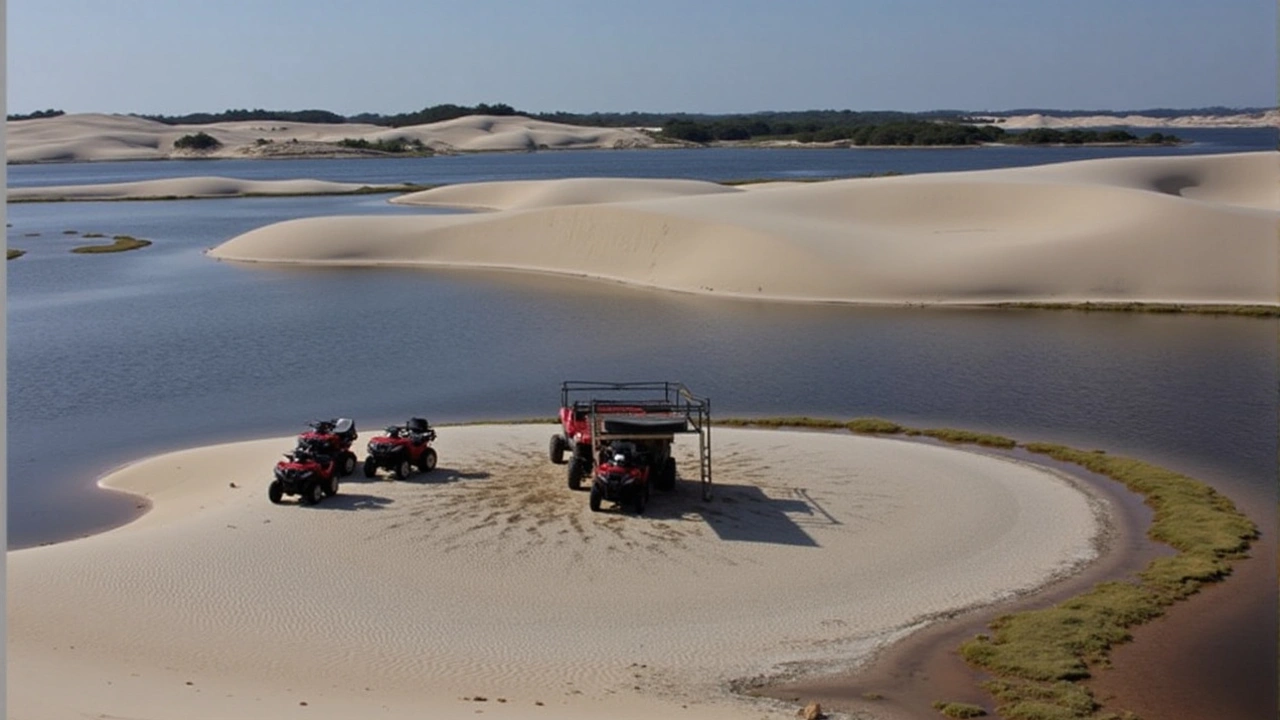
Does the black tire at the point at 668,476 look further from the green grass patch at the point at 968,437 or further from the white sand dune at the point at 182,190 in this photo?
the white sand dune at the point at 182,190

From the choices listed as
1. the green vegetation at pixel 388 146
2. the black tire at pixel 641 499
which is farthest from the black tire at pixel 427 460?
the green vegetation at pixel 388 146

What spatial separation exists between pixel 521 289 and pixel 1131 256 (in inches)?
740

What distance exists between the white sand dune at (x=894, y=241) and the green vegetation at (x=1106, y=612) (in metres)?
21.0

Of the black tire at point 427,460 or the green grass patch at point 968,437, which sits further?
the green grass patch at point 968,437

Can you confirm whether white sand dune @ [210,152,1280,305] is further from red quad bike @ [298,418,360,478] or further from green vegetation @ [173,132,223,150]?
green vegetation @ [173,132,223,150]

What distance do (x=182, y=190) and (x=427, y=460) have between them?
81610 mm

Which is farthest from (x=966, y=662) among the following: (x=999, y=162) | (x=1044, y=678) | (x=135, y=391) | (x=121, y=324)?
(x=999, y=162)

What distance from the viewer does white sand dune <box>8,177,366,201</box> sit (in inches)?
3556

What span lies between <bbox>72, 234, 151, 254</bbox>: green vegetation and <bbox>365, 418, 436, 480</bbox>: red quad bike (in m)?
41.0

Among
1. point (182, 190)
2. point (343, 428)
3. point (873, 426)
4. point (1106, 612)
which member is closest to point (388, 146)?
point (182, 190)

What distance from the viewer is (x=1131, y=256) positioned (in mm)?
40375

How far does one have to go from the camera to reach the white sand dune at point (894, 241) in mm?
38812

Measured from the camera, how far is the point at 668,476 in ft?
54.2

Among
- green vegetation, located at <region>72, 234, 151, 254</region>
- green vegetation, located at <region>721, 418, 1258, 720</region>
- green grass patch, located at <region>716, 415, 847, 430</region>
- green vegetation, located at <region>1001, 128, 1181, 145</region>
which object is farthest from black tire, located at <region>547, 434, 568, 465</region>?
green vegetation, located at <region>1001, 128, 1181, 145</region>
